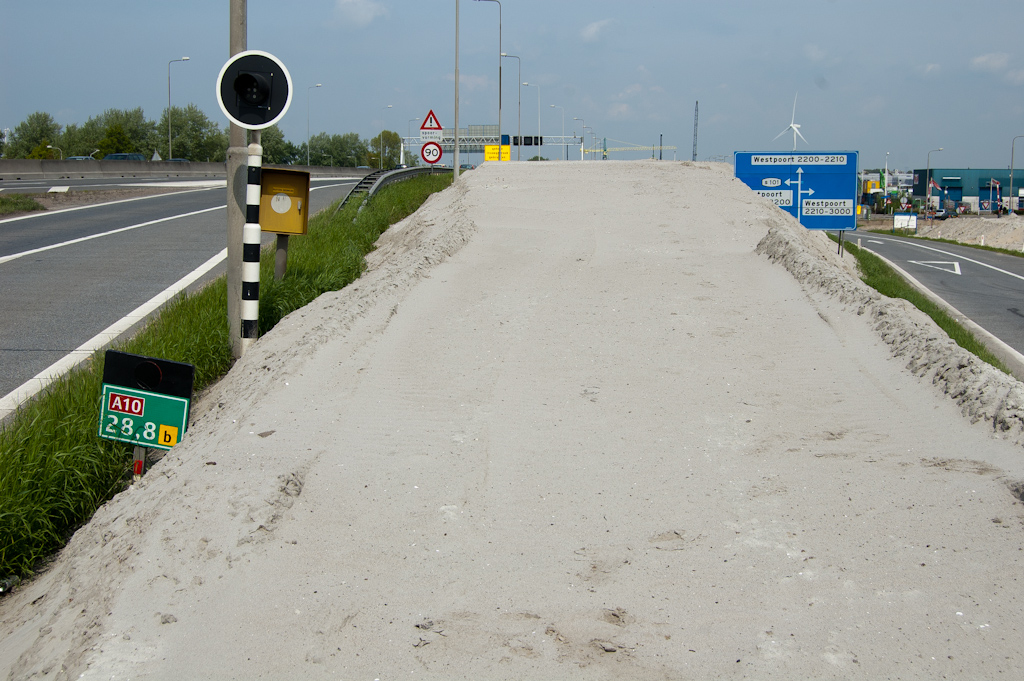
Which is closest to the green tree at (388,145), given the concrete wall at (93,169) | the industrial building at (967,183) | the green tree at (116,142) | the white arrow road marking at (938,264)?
the green tree at (116,142)

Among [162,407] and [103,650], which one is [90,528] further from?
[103,650]

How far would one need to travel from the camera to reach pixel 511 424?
17.4ft

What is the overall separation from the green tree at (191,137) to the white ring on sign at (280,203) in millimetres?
90255

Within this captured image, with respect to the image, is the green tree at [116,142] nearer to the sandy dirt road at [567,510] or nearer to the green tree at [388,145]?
the green tree at [388,145]

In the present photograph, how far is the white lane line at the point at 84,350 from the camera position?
6.54 m

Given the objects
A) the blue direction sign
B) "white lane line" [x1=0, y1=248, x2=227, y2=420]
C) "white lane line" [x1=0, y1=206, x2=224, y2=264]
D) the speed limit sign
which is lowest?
"white lane line" [x1=0, y1=248, x2=227, y2=420]

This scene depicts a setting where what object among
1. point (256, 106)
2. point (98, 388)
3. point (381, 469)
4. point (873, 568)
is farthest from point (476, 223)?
point (873, 568)

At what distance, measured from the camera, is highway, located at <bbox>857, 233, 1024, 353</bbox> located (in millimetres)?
22469

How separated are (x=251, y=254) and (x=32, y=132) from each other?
374ft

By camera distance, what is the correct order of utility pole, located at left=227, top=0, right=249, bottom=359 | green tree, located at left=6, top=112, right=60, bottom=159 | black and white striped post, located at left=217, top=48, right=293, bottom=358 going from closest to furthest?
black and white striped post, located at left=217, top=48, right=293, bottom=358
utility pole, located at left=227, top=0, right=249, bottom=359
green tree, located at left=6, top=112, right=60, bottom=159

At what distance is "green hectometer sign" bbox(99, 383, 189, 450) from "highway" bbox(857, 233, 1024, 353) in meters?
18.0

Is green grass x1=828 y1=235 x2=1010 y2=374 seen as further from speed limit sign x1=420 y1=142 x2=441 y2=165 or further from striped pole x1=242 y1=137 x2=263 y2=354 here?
speed limit sign x1=420 y1=142 x2=441 y2=165

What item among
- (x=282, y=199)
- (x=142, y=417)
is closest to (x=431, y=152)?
(x=282, y=199)

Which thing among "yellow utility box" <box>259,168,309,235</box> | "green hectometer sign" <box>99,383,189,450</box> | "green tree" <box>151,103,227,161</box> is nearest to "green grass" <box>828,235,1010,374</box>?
"yellow utility box" <box>259,168,309,235</box>
